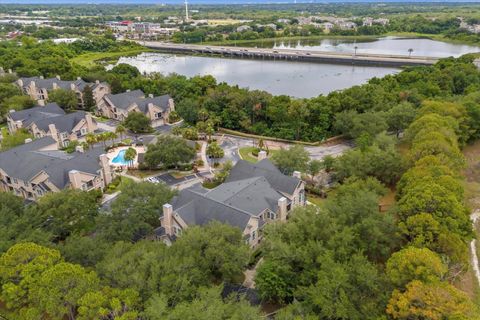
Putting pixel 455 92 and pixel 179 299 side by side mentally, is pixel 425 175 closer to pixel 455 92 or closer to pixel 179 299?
pixel 179 299

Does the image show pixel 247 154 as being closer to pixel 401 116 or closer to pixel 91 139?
pixel 91 139

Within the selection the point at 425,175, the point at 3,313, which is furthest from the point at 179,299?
the point at 425,175

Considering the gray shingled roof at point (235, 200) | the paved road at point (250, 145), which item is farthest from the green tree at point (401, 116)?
the gray shingled roof at point (235, 200)

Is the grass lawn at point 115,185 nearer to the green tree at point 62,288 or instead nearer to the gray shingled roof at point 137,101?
the green tree at point 62,288

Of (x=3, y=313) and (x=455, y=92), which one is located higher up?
(x=455, y=92)

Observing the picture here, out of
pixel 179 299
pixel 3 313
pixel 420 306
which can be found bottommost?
pixel 3 313

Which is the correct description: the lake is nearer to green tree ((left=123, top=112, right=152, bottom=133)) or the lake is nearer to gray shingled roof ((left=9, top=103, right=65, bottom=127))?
green tree ((left=123, top=112, right=152, bottom=133))

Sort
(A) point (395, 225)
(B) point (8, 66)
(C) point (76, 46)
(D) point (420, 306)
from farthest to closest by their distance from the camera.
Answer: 1. (C) point (76, 46)
2. (B) point (8, 66)
3. (A) point (395, 225)
4. (D) point (420, 306)

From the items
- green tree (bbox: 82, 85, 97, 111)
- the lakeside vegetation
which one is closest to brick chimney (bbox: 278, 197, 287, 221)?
the lakeside vegetation
